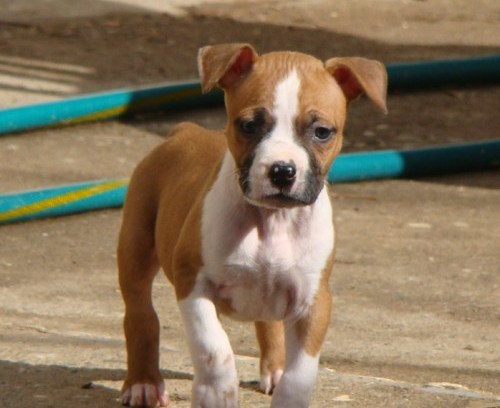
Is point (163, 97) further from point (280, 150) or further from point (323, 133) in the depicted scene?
point (280, 150)

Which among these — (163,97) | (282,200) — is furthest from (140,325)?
(163,97)

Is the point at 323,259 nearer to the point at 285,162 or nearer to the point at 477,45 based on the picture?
the point at 285,162

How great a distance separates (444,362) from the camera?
21.6 feet

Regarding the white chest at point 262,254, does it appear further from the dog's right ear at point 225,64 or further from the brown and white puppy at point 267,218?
the dog's right ear at point 225,64

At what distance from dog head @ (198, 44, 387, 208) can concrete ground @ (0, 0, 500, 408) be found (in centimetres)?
100

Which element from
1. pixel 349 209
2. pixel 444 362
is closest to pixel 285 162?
pixel 444 362

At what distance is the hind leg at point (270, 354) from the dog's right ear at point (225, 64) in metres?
1.08

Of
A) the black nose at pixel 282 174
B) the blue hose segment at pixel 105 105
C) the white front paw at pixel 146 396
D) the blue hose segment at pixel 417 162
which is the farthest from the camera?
the blue hose segment at pixel 105 105

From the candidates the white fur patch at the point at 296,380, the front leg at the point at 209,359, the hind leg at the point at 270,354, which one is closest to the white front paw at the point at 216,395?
the front leg at the point at 209,359

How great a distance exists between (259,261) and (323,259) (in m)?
0.23

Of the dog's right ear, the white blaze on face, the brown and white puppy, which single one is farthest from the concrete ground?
the dog's right ear

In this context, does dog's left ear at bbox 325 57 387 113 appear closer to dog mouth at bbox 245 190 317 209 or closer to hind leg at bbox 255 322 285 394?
dog mouth at bbox 245 190 317 209

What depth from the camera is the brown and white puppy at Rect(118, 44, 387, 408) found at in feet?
15.9

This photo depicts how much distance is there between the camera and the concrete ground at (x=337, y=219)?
19.6 feet
